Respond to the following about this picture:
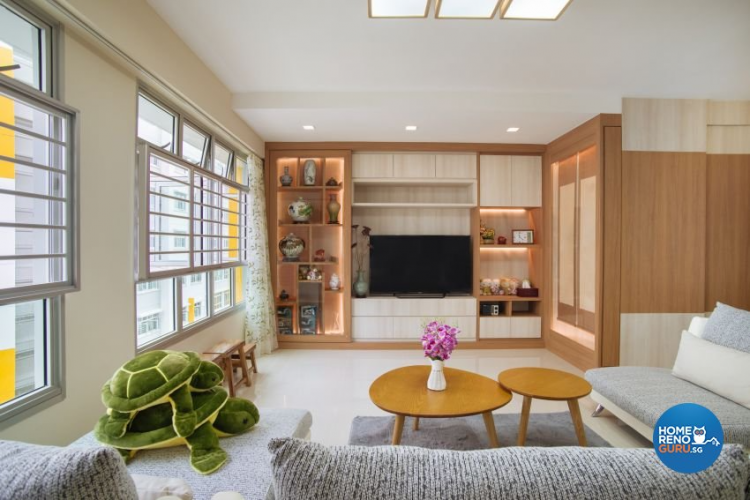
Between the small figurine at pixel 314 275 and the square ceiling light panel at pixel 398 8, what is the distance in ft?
10.7

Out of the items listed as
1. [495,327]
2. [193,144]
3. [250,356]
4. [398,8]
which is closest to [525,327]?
[495,327]

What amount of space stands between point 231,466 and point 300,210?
3608 millimetres

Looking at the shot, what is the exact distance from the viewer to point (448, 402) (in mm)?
2199

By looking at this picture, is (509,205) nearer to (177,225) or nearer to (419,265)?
(419,265)

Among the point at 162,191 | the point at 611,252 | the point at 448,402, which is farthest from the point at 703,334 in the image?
the point at 162,191

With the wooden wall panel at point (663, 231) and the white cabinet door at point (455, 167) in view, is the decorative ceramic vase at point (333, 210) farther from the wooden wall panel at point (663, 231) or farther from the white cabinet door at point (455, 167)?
the wooden wall panel at point (663, 231)

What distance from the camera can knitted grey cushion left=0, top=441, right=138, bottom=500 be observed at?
2.30ft

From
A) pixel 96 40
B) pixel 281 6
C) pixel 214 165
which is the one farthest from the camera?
pixel 214 165

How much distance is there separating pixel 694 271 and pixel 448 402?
3.29m

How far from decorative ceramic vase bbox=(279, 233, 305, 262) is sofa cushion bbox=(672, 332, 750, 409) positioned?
3905 mm

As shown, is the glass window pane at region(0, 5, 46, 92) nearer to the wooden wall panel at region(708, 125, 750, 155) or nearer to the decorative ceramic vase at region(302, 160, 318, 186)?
the decorative ceramic vase at region(302, 160, 318, 186)

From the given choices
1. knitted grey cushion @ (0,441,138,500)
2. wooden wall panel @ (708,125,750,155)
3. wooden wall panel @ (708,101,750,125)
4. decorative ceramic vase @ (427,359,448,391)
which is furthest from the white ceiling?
knitted grey cushion @ (0,441,138,500)

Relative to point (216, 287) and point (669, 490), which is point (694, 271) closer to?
point (669, 490)

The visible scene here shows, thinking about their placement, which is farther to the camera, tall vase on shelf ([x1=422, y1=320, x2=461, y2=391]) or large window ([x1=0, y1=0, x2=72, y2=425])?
tall vase on shelf ([x1=422, y1=320, x2=461, y2=391])
